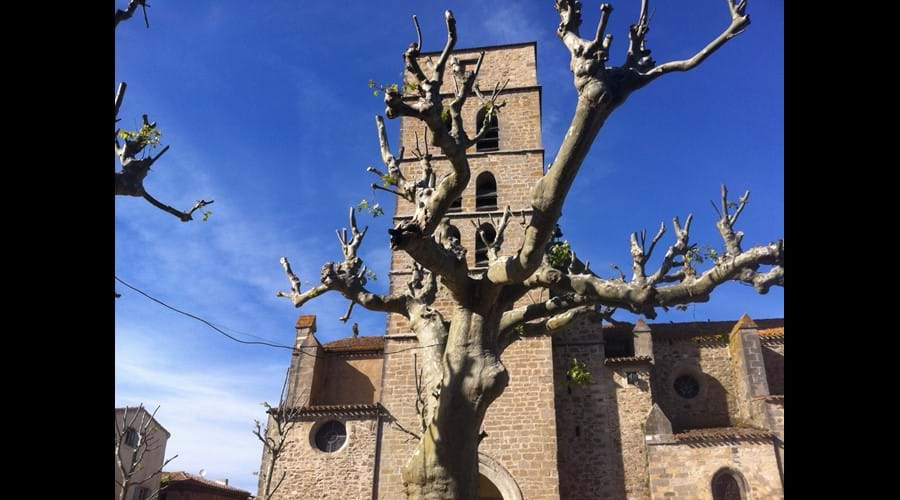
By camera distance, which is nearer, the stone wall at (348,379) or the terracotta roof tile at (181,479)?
the stone wall at (348,379)

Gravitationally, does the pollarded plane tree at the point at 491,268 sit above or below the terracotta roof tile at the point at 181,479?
above

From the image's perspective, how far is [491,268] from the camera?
8.39 meters

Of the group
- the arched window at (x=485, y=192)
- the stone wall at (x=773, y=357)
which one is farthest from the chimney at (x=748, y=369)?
the arched window at (x=485, y=192)

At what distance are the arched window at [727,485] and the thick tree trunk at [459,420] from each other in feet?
43.8

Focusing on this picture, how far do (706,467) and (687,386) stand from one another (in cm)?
528

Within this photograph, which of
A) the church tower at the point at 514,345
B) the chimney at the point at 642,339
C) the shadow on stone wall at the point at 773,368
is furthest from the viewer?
the shadow on stone wall at the point at 773,368

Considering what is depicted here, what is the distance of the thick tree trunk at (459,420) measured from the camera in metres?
7.73

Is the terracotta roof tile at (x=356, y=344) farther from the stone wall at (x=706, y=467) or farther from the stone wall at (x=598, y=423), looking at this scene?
the stone wall at (x=706, y=467)

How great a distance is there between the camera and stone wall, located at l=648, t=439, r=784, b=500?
1770cm

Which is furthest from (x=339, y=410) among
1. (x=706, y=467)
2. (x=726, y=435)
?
(x=726, y=435)

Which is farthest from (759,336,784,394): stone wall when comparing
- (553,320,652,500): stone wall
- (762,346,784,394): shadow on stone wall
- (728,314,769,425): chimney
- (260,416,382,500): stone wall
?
(260,416,382,500): stone wall

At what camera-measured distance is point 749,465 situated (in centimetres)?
1814
